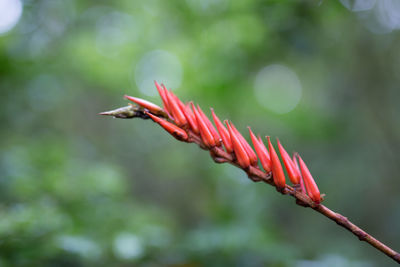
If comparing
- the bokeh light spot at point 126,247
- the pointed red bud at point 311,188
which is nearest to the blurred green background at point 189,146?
the bokeh light spot at point 126,247

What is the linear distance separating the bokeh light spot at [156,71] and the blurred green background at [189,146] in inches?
0.8

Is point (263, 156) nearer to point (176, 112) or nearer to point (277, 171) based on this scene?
point (277, 171)

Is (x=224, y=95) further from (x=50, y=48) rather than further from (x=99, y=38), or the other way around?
(x=50, y=48)

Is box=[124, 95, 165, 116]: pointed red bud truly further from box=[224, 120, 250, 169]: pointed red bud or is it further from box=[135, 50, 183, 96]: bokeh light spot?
box=[135, 50, 183, 96]: bokeh light spot

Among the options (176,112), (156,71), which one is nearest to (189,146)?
(156,71)

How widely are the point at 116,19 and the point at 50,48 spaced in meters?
0.86

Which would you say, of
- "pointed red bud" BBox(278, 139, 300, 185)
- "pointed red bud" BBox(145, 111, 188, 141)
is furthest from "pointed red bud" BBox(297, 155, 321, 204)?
"pointed red bud" BBox(145, 111, 188, 141)

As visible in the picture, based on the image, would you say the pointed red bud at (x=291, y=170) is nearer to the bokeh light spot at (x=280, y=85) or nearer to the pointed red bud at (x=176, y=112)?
the pointed red bud at (x=176, y=112)

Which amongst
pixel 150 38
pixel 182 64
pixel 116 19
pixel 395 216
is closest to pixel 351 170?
pixel 395 216

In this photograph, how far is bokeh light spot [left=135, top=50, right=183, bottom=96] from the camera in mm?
3431

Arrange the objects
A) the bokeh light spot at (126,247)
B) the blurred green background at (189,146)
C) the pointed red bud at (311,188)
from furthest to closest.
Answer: the blurred green background at (189,146)
the bokeh light spot at (126,247)
the pointed red bud at (311,188)

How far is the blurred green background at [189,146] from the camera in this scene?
1.66 m

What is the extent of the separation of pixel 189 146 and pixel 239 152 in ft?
13.7

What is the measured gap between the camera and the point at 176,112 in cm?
67
